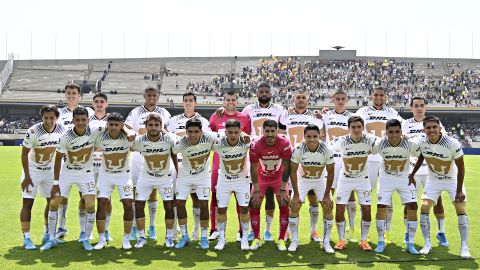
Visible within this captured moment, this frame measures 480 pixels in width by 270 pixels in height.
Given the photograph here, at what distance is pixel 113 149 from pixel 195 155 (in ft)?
4.06

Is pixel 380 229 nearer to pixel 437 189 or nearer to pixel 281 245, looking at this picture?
pixel 437 189

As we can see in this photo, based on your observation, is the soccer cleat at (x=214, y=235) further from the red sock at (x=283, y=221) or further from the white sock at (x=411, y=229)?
the white sock at (x=411, y=229)

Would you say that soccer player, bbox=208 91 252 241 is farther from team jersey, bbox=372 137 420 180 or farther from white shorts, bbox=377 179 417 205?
white shorts, bbox=377 179 417 205

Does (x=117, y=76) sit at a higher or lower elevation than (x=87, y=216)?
higher

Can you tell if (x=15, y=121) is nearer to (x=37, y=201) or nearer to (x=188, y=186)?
(x=37, y=201)

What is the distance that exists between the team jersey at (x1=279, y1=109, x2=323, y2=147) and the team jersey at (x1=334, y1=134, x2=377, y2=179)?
1.22 metres

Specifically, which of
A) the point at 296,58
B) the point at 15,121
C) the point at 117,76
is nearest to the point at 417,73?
the point at 296,58

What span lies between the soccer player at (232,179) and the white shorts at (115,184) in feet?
4.53

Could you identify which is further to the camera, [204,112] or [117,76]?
[117,76]

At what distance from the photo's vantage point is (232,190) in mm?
8531

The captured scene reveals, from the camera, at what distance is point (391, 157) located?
27.5 feet

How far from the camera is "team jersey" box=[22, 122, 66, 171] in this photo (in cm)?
847

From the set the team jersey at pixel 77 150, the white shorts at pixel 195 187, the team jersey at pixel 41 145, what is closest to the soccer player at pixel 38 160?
the team jersey at pixel 41 145

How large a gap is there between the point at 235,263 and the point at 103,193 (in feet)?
7.68
